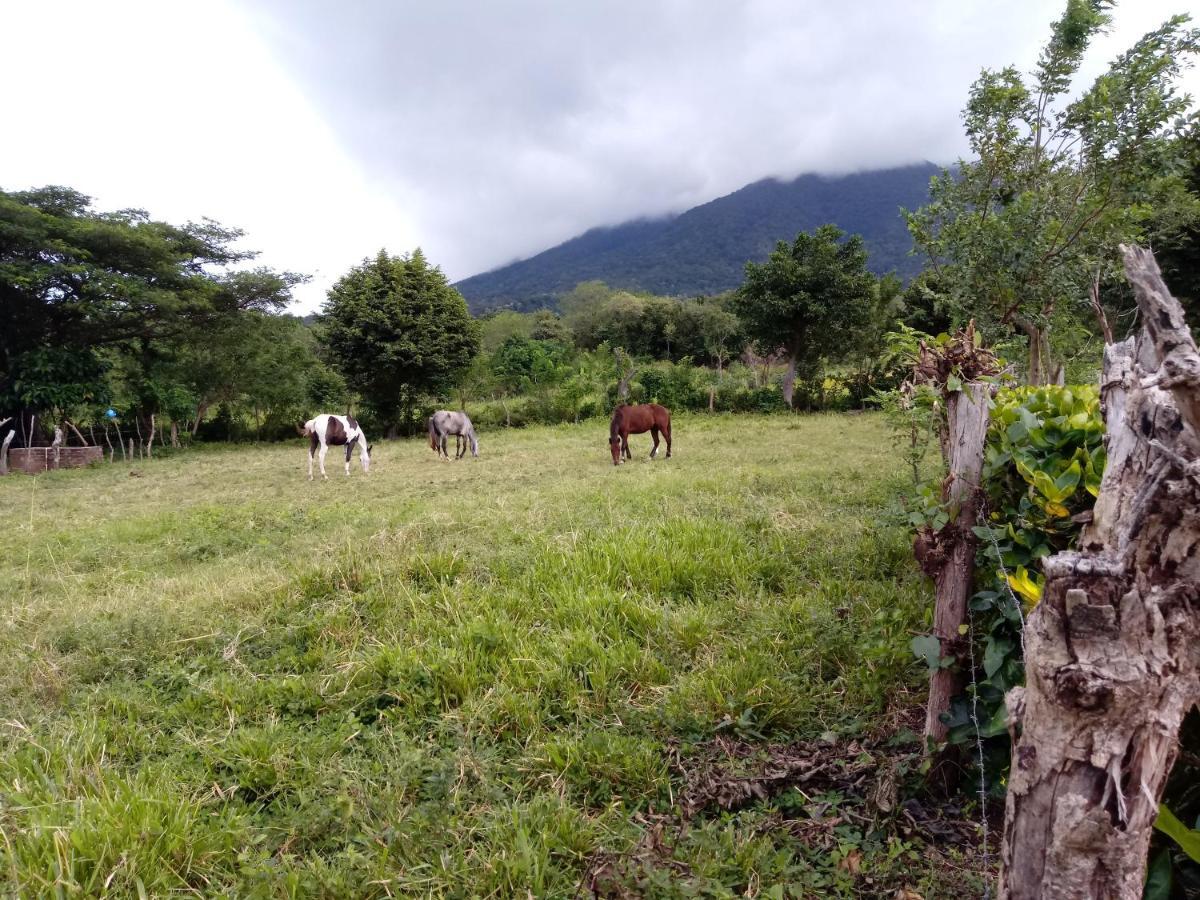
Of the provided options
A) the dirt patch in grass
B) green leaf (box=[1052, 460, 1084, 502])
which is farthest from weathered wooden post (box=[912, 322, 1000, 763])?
green leaf (box=[1052, 460, 1084, 502])

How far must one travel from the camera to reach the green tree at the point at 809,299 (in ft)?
77.5

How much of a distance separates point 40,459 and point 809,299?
81.8 feet

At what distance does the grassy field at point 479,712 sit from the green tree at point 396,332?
50.9ft

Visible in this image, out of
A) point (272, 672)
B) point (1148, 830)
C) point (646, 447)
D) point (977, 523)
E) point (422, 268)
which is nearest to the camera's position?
point (1148, 830)

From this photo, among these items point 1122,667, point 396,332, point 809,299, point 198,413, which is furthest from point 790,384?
point 1122,667

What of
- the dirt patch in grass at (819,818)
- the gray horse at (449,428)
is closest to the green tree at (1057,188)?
the dirt patch in grass at (819,818)

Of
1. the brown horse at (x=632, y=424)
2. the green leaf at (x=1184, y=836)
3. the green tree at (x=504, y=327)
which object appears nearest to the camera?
the green leaf at (x=1184, y=836)

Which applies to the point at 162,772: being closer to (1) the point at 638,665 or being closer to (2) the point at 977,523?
(1) the point at 638,665

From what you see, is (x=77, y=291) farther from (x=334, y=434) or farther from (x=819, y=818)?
(x=819, y=818)

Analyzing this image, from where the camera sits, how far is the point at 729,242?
460 feet

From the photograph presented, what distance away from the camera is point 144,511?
903 cm

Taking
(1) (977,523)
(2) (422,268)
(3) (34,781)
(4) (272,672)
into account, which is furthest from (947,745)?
(2) (422,268)

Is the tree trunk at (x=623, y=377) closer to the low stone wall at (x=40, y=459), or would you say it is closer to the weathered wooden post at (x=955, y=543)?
the low stone wall at (x=40, y=459)

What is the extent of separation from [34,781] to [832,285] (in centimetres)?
2526
